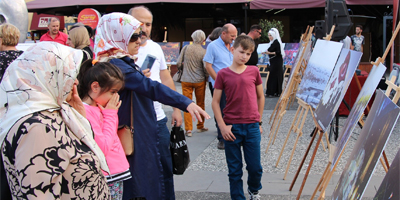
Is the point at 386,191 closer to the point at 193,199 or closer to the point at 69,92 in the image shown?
the point at 69,92

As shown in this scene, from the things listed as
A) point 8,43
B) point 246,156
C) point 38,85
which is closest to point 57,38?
point 8,43

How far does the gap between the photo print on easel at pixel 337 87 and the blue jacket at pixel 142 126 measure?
1.48 meters

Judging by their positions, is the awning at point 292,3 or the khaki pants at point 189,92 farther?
the awning at point 292,3

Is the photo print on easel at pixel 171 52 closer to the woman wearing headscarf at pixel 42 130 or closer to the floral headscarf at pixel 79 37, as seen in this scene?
the floral headscarf at pixel 79 37

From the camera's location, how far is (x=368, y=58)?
22.0 meters

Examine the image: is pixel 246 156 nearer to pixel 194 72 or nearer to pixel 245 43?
pixel 245 43

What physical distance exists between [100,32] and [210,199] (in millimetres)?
2218

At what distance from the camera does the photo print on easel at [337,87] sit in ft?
10.9

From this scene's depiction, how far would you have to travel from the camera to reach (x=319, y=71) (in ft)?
15.9

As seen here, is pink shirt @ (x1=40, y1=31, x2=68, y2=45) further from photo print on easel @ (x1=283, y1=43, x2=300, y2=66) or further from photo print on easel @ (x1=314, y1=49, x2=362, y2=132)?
photo print on easel @ (x1=283, y1=43, x2=300, y2=66)

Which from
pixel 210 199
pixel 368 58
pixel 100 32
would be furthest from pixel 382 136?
pixel 368 58

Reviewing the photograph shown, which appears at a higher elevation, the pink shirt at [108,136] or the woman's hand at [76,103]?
the woman's hand at [76,103]

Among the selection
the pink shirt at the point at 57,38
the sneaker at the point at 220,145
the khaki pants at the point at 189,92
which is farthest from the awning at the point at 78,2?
the sneaker at the point at 220,145

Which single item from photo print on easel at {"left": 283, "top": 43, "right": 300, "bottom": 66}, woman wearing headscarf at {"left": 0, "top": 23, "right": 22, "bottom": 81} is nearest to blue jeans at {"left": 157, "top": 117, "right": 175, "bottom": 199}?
woman wearing headscarf at {"left": 0, "top": 23, "right": 22, "bottom": 81}
